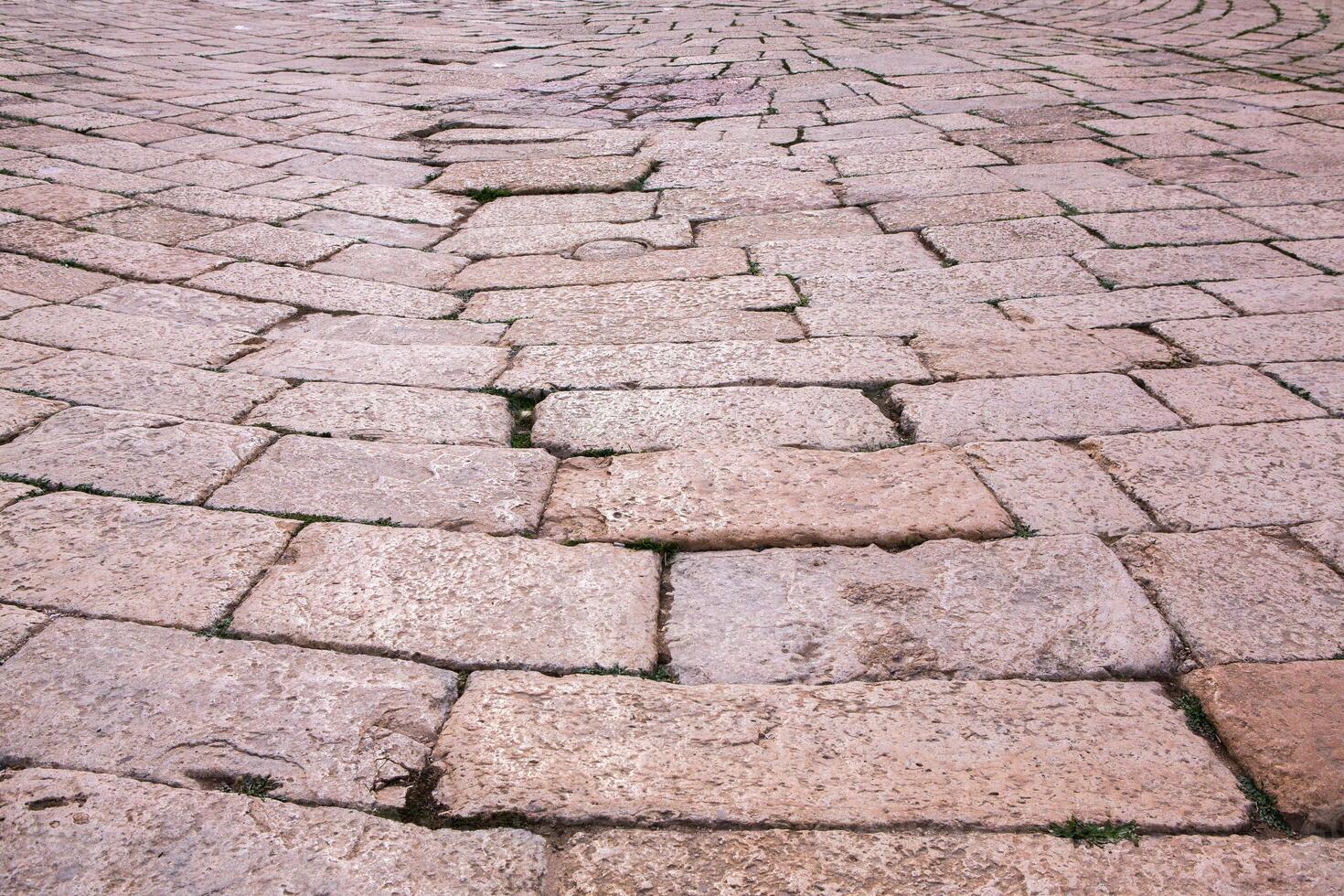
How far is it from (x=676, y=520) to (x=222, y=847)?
104 centimetres

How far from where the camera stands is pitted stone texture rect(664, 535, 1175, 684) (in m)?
1.66

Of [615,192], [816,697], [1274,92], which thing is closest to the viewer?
[816,697]

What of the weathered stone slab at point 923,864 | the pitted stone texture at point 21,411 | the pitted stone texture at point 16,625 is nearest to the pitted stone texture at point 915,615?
the weathered stone slab at point 923,864

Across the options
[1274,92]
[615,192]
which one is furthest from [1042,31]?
[615,192]

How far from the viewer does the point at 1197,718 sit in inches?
61.0

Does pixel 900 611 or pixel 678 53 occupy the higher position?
pixel 678 53

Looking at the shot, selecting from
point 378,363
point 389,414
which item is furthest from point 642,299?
point 389,414

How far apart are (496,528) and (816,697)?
2.56 ft

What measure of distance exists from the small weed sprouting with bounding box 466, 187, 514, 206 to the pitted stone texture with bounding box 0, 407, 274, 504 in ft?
7.63

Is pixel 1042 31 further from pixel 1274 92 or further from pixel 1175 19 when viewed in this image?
pixel 1274 92

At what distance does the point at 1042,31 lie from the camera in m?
7.94

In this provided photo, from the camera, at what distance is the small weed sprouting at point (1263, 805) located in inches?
53.7

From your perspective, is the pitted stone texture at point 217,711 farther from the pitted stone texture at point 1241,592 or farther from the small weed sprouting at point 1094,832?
the pitted stone texture at point 1241,592

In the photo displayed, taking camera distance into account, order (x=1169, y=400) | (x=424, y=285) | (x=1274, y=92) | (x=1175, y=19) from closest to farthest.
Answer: (x=1169, y=400)
(x=424, y=285)
(x=1274, y=92)
(x=1175, y=19)
